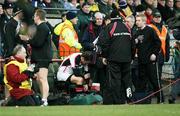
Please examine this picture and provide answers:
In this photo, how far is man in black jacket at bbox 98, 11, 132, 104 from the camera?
17.0 meters

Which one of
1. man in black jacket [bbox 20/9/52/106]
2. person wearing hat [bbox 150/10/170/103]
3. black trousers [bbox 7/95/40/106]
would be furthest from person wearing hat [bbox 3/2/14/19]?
person wearing hat [bbox 150/10/170/103]

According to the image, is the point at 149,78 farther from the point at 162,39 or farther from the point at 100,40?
the point at 100,40

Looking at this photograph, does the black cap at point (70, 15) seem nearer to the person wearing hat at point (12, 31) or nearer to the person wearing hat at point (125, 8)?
the person wearing hat at point (125, 8)

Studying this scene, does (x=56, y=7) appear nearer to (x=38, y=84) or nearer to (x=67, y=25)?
(x=67, y=25)

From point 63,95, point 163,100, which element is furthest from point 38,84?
point 163,100

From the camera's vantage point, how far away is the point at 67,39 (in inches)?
734

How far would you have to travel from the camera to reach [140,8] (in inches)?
826

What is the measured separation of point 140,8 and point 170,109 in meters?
7.25

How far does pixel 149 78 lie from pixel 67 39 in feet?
8.09

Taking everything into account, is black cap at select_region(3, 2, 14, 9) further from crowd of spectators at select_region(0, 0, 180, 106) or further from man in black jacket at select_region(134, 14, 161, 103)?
Answer: man in black jacket at select_region(134, 14, 161, 103)

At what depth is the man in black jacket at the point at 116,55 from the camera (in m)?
17.0

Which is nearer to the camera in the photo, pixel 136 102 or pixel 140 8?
pixel 136 102

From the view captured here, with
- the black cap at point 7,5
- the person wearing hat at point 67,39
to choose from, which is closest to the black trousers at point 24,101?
the person wearing hat at point 67,39

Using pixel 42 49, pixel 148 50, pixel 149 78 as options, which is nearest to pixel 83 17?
pixel 148 50
